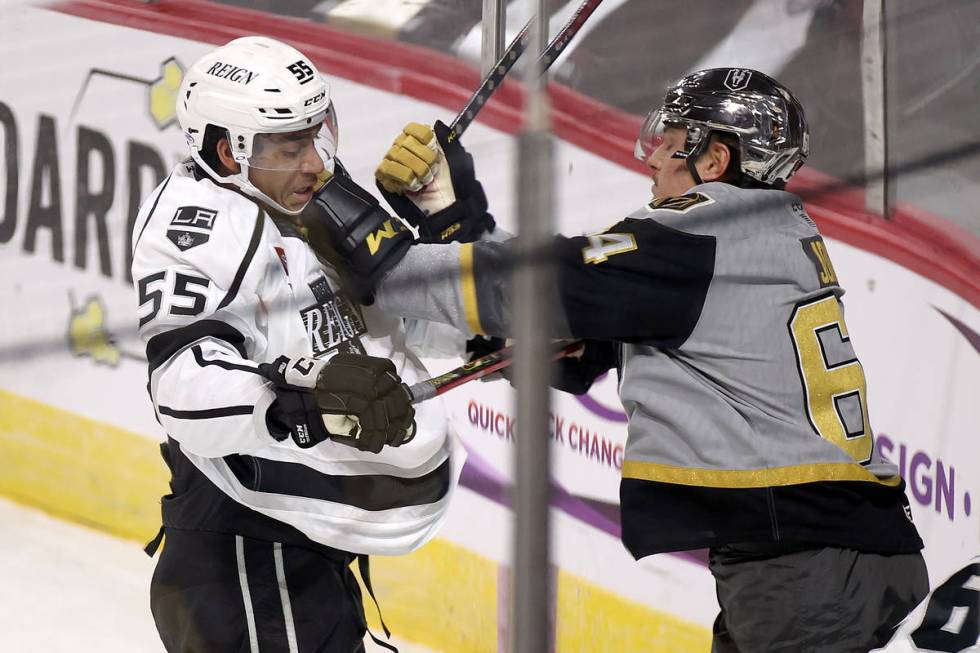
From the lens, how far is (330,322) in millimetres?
1736

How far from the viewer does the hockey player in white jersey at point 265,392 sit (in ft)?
4.95

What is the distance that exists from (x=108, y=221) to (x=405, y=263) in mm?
1345

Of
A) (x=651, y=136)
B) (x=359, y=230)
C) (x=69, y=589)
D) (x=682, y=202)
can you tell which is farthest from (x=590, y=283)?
(x=69, y=589)

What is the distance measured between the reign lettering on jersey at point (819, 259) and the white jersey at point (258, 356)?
1.80 feet

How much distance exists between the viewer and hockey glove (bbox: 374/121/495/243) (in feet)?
5.86

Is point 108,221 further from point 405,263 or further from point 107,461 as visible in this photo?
point 405,263

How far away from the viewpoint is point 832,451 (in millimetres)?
1673

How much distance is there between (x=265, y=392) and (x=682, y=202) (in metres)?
0.55

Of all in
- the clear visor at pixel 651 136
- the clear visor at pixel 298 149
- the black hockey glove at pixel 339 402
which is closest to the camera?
the black hockey glove at pixel 339 402

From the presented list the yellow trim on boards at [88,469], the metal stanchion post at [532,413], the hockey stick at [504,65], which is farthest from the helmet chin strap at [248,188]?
the yellow trim on boards at [88,469]

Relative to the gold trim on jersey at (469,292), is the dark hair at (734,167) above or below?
above

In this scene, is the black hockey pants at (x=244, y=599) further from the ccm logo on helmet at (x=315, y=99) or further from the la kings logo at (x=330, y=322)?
the ccm logo on helmet at (x=315, y=99)

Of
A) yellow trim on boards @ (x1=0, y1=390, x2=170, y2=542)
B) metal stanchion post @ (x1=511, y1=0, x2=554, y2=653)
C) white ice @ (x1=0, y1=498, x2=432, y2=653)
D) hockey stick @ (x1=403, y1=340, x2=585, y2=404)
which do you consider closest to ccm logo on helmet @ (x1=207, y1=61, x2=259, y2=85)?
hockey stick @ (x1=403, y1=340, x2=585, y2=404)

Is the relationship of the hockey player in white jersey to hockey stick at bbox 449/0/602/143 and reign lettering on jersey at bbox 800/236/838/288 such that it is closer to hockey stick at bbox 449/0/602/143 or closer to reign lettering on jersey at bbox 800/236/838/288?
hockey stick at bbox 449/0/602/143
